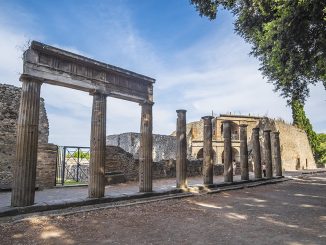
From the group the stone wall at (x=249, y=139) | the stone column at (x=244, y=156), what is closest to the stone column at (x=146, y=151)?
the stone column at (x=244, y=156)

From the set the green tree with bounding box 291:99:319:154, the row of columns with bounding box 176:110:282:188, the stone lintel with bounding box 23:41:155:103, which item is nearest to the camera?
the stone lintel with bounding box 23:41:155:103

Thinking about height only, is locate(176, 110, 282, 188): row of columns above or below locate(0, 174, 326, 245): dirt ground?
above

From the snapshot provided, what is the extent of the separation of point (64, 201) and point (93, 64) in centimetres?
430

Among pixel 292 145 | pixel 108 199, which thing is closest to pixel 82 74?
pixel 108 199

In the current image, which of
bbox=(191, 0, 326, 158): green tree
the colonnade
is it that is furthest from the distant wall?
the colonnade

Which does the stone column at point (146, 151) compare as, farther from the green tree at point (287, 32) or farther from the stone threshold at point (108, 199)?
the green tree at point (287, 32)

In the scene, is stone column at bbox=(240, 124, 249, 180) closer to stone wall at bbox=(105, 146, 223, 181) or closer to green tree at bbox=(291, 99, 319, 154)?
stone wall at bbox=(105, 146, 223, 181)

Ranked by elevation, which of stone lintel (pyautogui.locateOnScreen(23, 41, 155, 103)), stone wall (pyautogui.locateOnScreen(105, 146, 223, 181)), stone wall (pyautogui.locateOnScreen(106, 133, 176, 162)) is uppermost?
stone lintel (pyautogui.locateOnScreen(23, 41, 155, 103))

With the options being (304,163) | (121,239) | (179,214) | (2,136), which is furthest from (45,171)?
(304,163)

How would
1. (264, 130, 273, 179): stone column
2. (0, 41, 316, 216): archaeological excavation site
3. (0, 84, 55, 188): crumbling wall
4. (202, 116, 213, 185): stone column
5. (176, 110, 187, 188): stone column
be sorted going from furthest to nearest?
(264, 130, 273, 179): stone column < (202, 116, 213, 185): stone column < (0, 84, 55, 188): crumbling wall < (176, 110, 187, 188): stone column < (0, 41, 316, 216): archaeological excavation site

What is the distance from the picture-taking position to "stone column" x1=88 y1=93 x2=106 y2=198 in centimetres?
813

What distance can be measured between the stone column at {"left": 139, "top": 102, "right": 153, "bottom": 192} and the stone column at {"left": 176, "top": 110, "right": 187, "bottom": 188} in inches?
57.1

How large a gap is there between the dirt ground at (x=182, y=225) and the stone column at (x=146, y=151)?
3.74 ft

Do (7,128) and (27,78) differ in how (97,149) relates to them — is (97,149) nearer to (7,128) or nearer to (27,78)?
(27,78)
